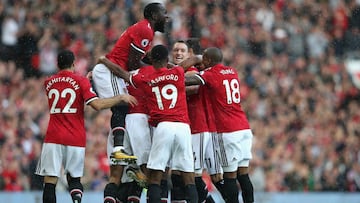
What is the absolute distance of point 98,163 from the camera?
22.4m

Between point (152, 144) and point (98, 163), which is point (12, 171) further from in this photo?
point (152, 144)

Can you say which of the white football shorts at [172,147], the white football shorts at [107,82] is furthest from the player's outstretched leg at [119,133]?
the white football shorts at [172,147]

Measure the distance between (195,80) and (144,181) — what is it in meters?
1.56

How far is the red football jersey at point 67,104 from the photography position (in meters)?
14.8

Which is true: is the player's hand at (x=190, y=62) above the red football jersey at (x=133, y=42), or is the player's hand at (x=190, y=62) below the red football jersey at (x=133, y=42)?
below

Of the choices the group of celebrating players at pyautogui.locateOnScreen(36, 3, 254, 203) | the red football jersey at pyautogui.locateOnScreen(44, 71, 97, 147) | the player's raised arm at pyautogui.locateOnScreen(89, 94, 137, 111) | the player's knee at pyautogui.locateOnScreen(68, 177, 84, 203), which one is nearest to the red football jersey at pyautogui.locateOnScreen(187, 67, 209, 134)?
the group of celebrating players at pyautogui.locateOnScreen(36, 3, 254, 203)

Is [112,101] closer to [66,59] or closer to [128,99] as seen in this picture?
[128,99]

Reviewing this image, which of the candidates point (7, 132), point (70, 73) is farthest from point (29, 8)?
point (70, 73)

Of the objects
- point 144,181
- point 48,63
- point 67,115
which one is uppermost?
point 48,63

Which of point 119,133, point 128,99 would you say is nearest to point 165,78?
point 128,99

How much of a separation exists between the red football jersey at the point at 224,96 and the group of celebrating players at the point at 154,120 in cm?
1

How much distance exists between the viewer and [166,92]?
48.2 ft

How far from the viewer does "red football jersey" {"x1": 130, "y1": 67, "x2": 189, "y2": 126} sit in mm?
14688

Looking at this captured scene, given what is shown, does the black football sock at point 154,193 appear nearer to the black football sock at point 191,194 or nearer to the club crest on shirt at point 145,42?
the black football sock at point 191,194
